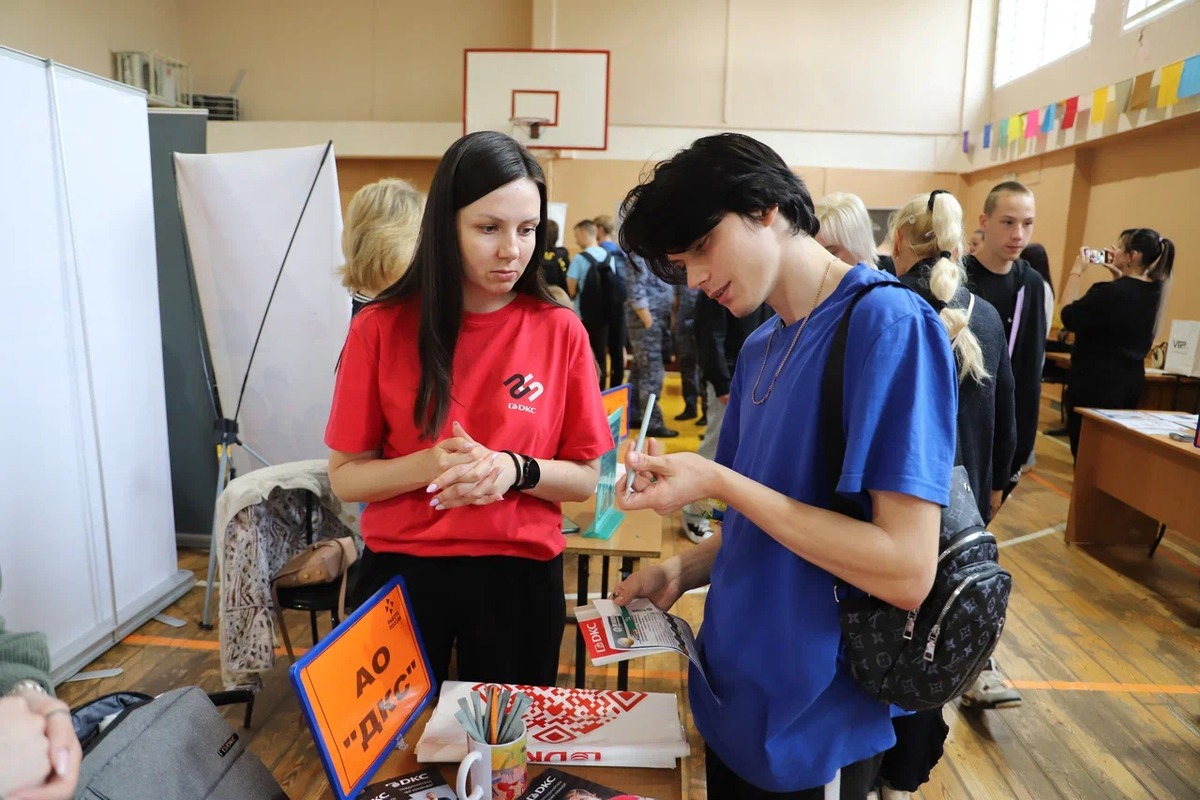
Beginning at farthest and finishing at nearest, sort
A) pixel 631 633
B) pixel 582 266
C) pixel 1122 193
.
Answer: pixel 1122 193 → pixel 582 266 → pixel 631 633

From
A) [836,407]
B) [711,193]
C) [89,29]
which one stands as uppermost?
[89,29]

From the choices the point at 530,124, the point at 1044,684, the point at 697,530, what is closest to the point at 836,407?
the point at 1044,684

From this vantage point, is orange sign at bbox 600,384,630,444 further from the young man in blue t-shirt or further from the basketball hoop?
the basketball hoop

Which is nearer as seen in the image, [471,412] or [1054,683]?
[471,412]

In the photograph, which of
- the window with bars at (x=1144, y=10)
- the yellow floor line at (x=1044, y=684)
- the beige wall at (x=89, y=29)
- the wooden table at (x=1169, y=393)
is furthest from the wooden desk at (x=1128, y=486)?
the beige wall at (x=89, y=29)

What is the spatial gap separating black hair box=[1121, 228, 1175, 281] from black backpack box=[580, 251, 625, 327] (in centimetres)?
346

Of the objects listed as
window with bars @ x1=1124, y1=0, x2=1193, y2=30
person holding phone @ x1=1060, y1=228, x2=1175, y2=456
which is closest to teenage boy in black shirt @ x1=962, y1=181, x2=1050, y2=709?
person holding phone @ x1=1060, y1=228, x2=1175, y2=456

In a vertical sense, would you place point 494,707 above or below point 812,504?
below

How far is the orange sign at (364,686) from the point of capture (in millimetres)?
871

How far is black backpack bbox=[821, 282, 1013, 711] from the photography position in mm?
879

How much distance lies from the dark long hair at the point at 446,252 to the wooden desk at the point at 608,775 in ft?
1.73

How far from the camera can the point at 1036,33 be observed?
833 centimetres

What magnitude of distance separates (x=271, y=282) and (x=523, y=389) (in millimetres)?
2234

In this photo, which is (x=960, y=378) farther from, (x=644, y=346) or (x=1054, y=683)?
(x=644, y=346)
